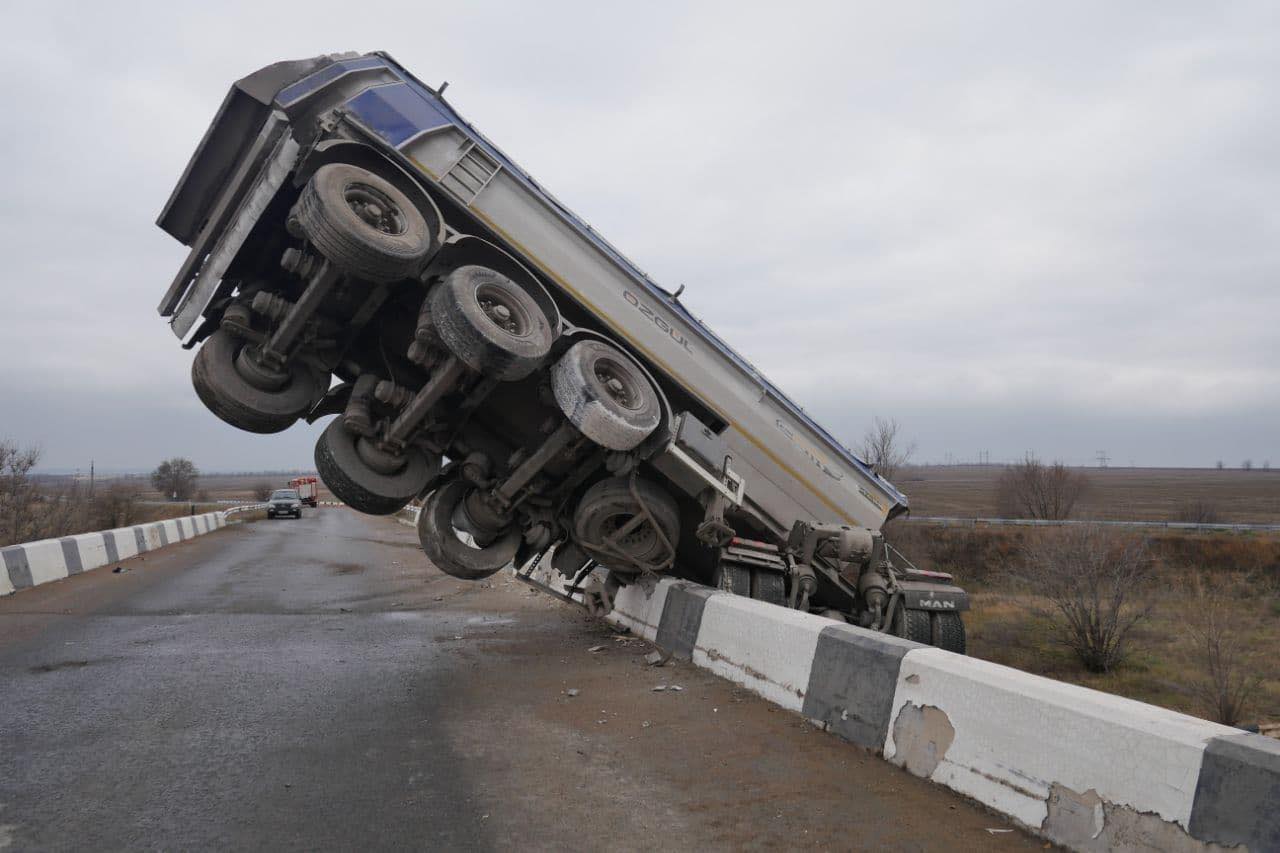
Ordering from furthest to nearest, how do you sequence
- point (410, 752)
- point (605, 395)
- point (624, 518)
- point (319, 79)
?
point (624, 518) → point (605, 395) → point (319, 79) → point (410, 752)

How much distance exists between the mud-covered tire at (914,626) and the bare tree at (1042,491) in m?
29.4

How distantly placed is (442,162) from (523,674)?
3631 millimetres

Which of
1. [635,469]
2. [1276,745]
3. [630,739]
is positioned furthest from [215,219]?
[1276,745]

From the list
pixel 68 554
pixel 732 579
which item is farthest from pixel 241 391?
pixel 68 554

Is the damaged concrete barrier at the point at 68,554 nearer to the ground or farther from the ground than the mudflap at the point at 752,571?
nearer to the ground

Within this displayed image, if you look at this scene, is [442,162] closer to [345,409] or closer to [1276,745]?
[345,409]

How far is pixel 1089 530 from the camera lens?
45.1 ft

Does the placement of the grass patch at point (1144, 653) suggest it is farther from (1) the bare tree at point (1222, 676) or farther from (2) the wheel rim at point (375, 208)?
(2) the wheel rim at point (375, 208)

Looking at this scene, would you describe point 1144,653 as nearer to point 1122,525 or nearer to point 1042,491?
point 1122,525

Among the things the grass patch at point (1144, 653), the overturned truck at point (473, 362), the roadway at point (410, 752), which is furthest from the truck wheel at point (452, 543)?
the grass patch at point (1144, 653)

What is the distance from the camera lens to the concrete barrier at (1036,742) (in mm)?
2363

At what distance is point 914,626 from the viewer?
7270 millimetres

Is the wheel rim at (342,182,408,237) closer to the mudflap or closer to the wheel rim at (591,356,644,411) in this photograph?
the wheel rim at (591,356,644,411)

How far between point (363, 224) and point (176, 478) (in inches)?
3062
